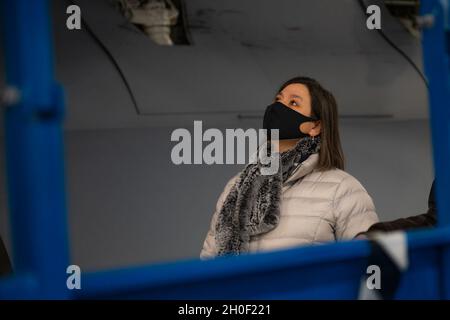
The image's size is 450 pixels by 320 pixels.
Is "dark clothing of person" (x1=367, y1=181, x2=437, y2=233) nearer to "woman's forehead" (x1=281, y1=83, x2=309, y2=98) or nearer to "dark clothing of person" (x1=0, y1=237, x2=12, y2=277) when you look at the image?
"woman's forehead" (x1=281, y1=83, x2=309, y2=98)

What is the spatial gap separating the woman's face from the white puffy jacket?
0.48 ft

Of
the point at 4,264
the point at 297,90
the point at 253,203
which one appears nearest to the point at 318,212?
the point at 253,203

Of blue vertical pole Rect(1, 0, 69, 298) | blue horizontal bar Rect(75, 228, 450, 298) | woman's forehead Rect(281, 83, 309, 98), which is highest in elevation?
woman's forehead Rect(281, 83, 309, 98)

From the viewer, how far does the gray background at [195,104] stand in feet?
11.8

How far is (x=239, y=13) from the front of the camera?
383 cm

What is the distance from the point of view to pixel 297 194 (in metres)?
2.17

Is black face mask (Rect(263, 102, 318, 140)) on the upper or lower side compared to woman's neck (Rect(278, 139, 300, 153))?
upper

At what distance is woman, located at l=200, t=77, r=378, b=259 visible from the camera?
6.90 feet

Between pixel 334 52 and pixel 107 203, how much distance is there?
5.35 ft

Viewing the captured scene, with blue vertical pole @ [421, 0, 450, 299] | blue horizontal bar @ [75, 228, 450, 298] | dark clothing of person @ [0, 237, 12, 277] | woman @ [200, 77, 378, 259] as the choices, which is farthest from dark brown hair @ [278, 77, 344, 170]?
dark clothing of person @ [0, 237, 12, 277]

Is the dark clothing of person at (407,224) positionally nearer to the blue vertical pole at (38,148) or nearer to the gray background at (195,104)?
the blue vertical pole at (38,148)

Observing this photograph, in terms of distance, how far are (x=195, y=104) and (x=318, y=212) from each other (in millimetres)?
1828

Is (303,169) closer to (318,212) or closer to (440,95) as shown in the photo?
(318,212)

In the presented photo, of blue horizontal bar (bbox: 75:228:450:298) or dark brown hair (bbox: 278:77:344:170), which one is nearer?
blue horizontal bar (bbox: 75:228:450:298)
